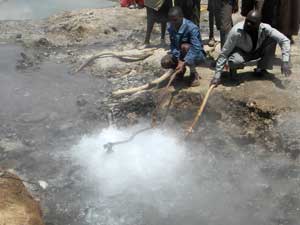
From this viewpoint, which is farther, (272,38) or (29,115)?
(29,115)

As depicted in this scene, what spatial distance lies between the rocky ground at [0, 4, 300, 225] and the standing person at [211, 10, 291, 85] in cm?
28

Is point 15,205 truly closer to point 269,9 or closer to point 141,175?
point 141,175

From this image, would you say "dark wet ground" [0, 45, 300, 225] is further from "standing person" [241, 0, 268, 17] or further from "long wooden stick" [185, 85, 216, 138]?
"standing person" [241, 0, 268, 17]

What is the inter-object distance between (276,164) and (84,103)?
3133 mm

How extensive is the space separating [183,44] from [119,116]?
139 cm

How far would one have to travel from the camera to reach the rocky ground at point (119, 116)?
16.3 feet

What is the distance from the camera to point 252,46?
245 inches

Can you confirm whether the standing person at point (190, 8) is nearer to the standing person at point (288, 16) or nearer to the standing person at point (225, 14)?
the standing person at point (225, 14)

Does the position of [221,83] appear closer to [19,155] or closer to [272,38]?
[272,38]

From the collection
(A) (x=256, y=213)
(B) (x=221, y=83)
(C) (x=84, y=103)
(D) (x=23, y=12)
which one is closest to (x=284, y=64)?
(B) (x=221, y=83)

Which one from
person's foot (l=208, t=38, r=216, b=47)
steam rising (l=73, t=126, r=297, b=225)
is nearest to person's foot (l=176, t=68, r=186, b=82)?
steam rising (l=73, t=126, r=297, b=225)

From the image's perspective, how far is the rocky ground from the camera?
4.97 m

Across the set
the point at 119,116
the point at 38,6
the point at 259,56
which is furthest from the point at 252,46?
the point at 38,6

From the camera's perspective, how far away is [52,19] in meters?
12.0
